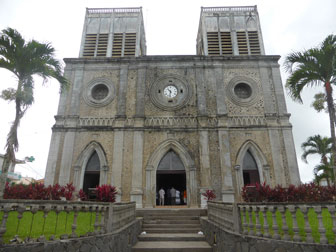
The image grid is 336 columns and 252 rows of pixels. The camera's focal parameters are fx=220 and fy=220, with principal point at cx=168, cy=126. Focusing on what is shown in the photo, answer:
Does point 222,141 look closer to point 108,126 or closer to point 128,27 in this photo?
point 108,126

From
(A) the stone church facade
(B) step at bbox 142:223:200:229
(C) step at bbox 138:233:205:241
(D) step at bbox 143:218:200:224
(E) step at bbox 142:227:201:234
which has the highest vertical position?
(A) the stone church facade

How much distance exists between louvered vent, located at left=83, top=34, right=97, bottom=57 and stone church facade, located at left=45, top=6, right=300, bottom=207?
0.29 feet

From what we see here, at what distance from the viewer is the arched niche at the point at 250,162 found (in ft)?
48.4

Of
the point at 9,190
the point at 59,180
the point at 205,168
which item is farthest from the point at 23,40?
the point at 205,168

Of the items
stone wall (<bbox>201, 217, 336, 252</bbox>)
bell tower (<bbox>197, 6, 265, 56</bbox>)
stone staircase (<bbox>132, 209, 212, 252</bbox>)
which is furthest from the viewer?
bell tower (<bbox>197, 6, 265, 56</bbox>)

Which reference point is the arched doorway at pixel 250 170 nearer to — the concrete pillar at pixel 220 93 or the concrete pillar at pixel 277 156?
the concrete pillar at pixel 277 156

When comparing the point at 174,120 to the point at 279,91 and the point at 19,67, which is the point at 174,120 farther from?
the point at 19,67

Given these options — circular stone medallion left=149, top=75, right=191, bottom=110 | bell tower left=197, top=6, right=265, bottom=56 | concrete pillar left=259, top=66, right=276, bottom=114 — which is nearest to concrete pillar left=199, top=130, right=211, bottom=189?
circular stone medallion left=149, top=75, right=191, bottom=110

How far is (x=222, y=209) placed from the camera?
6879mm

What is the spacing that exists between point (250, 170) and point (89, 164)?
11.4 metres

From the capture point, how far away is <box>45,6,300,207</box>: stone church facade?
583 inches

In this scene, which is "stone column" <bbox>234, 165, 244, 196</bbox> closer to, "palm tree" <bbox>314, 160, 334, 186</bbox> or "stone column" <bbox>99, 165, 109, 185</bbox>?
"stone column" <bbox>99, 165, 109, 185</bbox>

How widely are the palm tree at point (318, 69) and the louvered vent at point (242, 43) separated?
851 centimetres

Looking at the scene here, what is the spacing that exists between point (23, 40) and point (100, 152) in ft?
27.2
